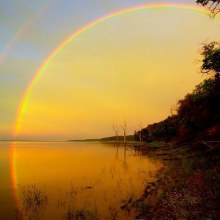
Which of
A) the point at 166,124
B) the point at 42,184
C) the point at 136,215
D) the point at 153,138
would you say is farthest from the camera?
the point at 153,138

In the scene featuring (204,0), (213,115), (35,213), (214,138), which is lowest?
(35,213)

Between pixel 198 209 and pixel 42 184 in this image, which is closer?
pixel 198 209

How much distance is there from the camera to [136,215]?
17.2 m

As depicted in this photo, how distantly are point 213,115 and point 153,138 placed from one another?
275 ft

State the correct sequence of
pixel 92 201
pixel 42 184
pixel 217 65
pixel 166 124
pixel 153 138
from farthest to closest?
pixel 153 138 → pixel 166 124 → pixel 217 65 → pixel 42 184 → pixel 92 201

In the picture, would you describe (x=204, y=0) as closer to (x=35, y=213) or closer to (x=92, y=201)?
(x=92, y=201)

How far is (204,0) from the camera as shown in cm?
2231

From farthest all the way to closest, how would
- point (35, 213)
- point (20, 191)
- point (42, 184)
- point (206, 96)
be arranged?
point (206, 96) → point (42, 184) → point (20, 191) → point (35, 213)

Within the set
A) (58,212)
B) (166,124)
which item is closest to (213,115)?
(58,212)

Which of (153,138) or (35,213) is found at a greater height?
(153,138)

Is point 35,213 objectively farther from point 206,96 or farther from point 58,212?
point 206,96

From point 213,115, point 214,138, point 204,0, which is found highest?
point 204,0

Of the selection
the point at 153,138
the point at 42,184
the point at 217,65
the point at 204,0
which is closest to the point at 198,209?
the point at 204,0

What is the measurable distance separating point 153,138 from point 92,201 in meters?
111
